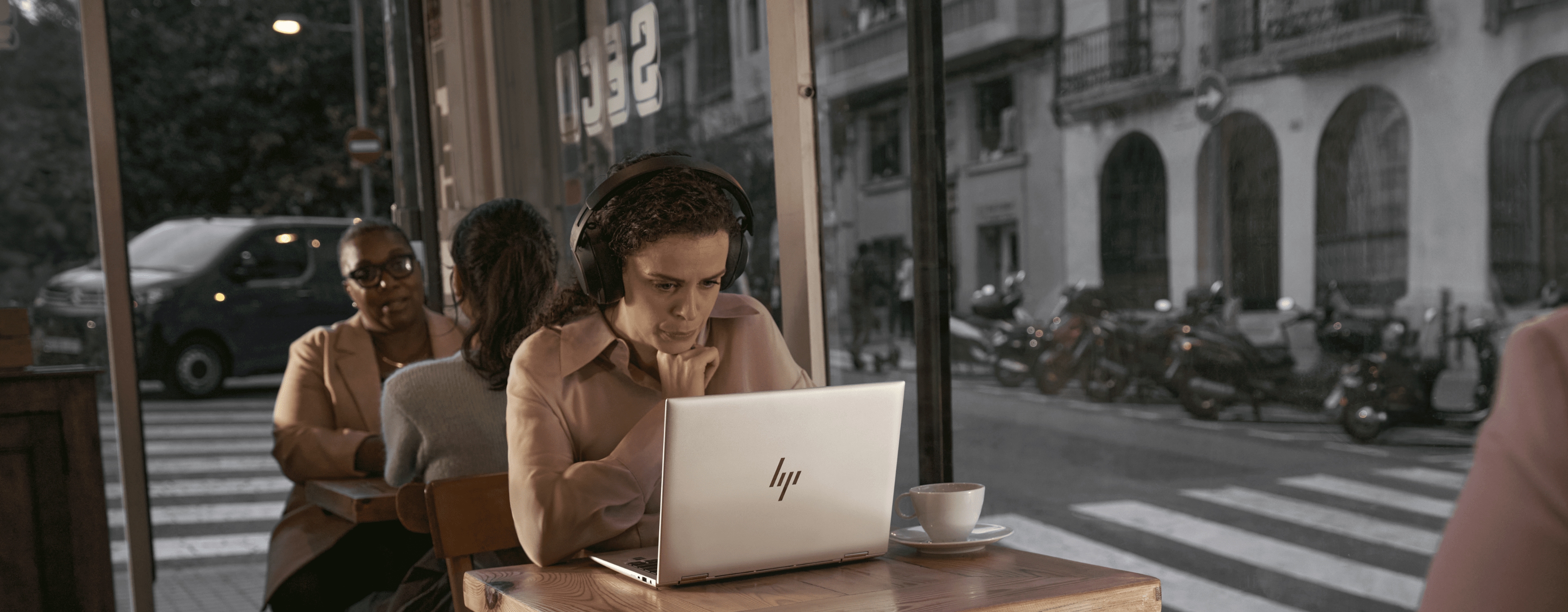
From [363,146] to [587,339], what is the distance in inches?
217

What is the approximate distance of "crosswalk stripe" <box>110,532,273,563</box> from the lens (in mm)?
4988

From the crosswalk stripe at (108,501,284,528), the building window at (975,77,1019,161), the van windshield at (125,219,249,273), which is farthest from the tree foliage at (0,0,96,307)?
the van windshield at (125,219,249,273)

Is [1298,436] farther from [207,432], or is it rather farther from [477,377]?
[207,432]

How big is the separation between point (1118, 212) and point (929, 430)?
4.77 metres

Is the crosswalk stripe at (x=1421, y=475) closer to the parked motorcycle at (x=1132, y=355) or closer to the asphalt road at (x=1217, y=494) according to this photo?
the asphalt road at (x=1217, y=494)

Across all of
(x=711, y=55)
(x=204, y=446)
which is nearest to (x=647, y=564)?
(x=711, y=55)

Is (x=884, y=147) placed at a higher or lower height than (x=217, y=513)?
higher

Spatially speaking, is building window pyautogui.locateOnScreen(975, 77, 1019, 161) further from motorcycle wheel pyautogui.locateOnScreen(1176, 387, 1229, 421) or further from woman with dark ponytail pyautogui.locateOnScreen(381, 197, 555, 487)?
woman with dark ponytail pyautogui.locateOnScreen(381, 197, 555, 487)

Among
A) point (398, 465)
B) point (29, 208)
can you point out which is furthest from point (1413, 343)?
point (29, 208)

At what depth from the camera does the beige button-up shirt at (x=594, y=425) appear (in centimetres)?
156

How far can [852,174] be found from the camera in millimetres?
6887

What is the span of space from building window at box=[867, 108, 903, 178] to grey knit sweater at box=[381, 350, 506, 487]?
4.25 m

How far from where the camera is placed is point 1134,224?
22.6ft

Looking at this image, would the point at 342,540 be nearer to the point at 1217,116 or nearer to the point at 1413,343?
the point at 1413,343
